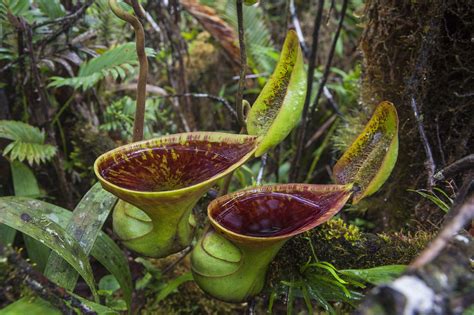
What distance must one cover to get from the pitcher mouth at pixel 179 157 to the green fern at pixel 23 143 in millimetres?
682

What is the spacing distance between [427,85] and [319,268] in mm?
797

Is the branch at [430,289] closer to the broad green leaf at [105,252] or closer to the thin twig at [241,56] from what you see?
the thin twig at [241,56]

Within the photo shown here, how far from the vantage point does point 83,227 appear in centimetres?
133

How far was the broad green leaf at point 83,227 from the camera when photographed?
4.10 feet

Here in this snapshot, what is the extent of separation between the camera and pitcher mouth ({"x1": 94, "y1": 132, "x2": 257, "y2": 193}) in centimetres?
114

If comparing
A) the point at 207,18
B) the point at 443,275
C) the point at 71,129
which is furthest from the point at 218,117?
the point at 443,275

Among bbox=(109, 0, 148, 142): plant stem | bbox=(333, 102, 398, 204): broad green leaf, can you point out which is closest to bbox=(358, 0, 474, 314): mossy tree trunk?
bbox=(333, 102, 398, 204): broad green leaf

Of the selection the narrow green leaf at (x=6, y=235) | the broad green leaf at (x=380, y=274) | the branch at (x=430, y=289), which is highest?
the branch at (x=430, y=289)

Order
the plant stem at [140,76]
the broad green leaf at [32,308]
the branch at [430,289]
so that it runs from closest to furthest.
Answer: the branch at [430,289] → the broad green leaf at [32,308] → the plant stem at [140,76]

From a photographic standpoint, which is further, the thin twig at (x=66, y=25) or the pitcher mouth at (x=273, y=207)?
the thin twig at (x=66, y=25)

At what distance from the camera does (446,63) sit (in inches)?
A: 60.9

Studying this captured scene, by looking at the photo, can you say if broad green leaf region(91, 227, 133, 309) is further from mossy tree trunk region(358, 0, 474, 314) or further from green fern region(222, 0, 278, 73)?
green fern region(222, 0, 278, 73)

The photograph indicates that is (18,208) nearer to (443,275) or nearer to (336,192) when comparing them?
(336,192)

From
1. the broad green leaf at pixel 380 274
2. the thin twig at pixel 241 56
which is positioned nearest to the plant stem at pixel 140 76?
the thin twig at pixel 241 56
